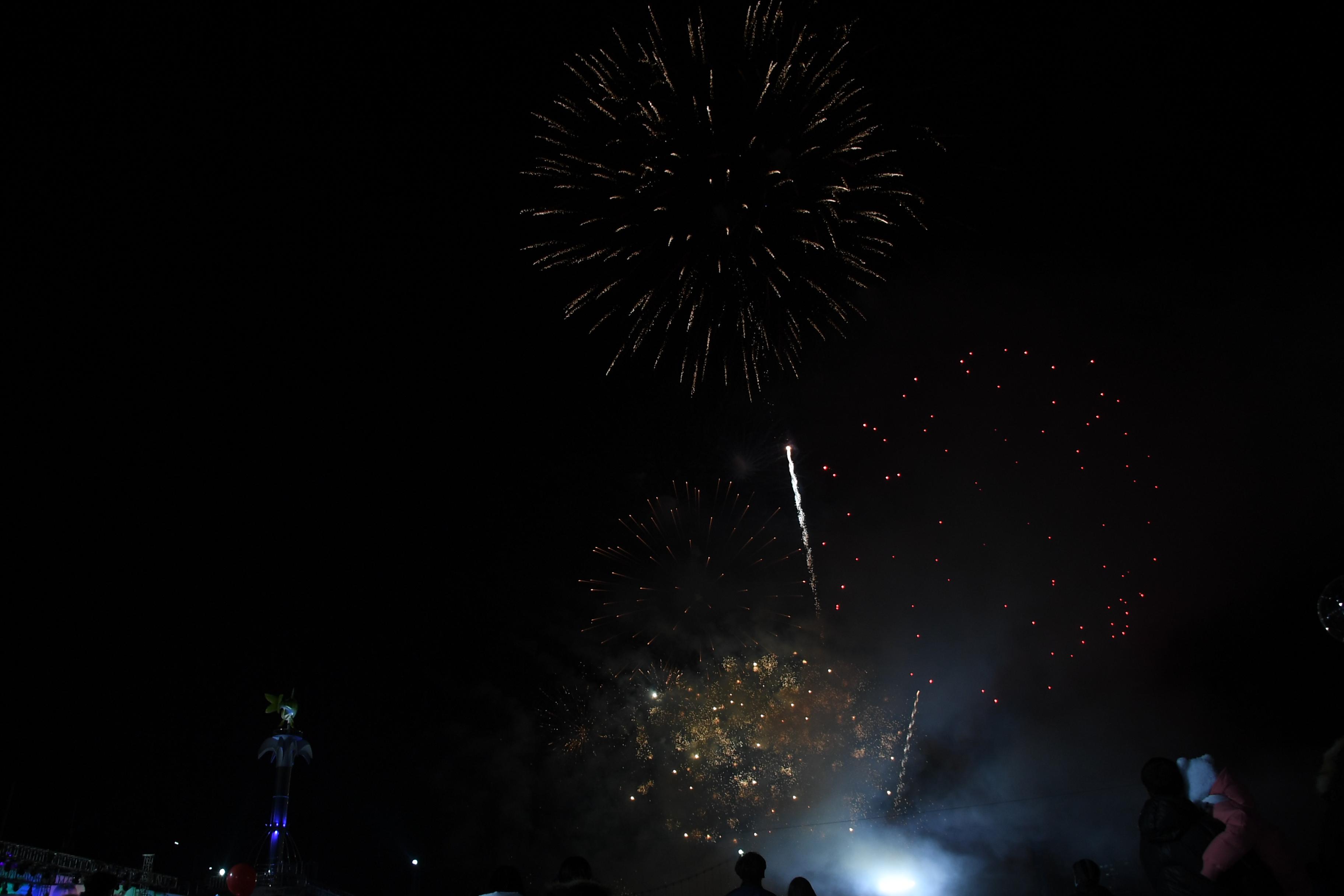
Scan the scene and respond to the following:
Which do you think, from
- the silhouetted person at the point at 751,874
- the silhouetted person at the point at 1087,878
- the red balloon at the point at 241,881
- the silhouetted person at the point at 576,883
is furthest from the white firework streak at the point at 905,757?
the silhouetted person at the point at 576,883

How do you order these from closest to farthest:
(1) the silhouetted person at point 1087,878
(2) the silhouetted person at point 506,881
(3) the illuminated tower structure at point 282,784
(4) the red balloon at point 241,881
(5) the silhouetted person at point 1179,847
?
(5) the silhouetted person at point 1179,847, (2) the silhouetted person at point 506,881, (1) the silhouetted person at point 1087,878, (4) the red balloon at point 241,881, (3) the illuminated tower structure at point 282,784

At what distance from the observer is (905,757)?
693 inches

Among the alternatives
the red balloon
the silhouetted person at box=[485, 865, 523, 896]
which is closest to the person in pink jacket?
the silhouetted person at box=[485, 865, 523, 896]

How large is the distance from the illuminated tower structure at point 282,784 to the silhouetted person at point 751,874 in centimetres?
1942

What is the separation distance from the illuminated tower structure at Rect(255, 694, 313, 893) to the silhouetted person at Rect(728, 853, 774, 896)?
1942 cm

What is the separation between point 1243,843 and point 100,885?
4824 mm

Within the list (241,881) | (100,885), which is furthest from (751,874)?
(241,881)

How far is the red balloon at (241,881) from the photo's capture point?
1145 centimetres

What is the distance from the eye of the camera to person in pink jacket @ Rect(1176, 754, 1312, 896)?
2785 millimetres

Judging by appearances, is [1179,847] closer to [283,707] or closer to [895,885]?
[895,885]

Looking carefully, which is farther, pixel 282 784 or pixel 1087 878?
pixel 282 784

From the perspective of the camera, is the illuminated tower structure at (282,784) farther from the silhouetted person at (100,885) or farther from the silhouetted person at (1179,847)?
the silhouetted person at (1179,847)

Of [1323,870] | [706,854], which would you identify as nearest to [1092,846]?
[706,854]

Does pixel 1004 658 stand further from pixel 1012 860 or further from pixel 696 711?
pixel 696 711
